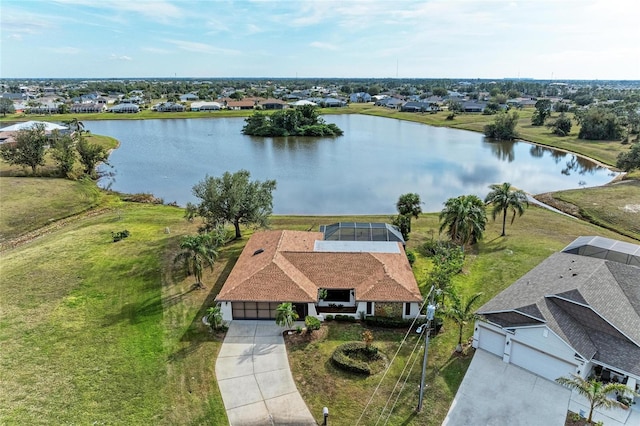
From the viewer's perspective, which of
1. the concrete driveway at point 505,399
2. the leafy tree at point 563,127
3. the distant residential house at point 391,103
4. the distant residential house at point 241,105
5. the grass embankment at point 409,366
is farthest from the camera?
the distant residential house at point 391,103

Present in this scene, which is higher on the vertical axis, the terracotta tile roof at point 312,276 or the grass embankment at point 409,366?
the terracotta tile roof at point 312,276

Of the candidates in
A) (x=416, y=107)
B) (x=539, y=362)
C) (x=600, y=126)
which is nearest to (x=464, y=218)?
(x=539, y=362)

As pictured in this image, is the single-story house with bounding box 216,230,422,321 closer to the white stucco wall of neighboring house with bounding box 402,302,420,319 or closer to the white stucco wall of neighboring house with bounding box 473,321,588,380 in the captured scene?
the white stucco wall of neighboring house with bounding box 402,302,420,319

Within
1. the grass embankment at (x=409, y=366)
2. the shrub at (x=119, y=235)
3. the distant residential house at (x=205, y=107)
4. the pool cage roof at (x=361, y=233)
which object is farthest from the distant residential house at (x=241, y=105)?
the grass embankment at (x=409, y=366)

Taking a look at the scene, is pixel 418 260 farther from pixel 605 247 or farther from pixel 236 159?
pixel 236 159

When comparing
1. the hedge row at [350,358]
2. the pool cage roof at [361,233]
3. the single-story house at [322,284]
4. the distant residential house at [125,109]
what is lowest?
the hedge row at [350,358]

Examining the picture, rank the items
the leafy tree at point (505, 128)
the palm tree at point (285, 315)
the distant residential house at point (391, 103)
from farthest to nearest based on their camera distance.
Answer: the distant residential house at point (391, 103)
the leafy tree at point (505, 128)
the palm tree at point (285, 315)

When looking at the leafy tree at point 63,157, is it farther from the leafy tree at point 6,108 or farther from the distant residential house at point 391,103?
the distant residential house at point 391,103
